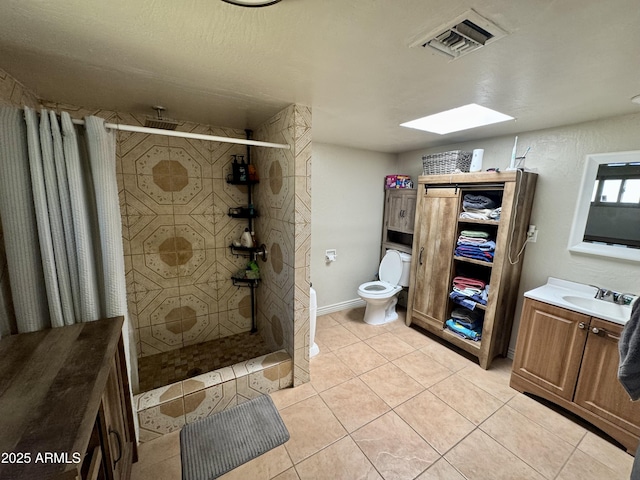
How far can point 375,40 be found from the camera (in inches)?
37.8

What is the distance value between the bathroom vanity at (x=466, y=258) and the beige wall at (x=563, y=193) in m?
0.10

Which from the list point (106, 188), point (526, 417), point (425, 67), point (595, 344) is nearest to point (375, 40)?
point (425, 67)

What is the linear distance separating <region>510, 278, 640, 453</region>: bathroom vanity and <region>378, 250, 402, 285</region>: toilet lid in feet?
4.37

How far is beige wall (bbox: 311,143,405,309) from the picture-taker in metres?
2.94

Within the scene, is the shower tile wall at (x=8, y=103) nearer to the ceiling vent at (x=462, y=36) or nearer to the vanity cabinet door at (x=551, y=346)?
the ceiling vent at (x=462, y=36)

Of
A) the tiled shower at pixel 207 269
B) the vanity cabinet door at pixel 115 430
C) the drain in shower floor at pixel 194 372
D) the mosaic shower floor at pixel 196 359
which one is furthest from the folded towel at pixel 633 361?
the drain in shower floor at pixel 194 372

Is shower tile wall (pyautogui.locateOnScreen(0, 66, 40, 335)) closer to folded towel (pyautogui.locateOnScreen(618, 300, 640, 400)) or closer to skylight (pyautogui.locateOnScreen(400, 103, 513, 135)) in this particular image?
skylight (pyautogui.locateOnScreen(400, 103, 513, 135))

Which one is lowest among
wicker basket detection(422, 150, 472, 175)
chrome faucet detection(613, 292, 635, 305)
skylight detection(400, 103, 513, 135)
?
chrome faucet detection(613, 292, 635, 305)

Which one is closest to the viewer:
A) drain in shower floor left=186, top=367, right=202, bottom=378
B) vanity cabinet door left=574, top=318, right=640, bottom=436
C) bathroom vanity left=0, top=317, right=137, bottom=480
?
bathroom vanity left=0, top=317, right=137, bottom=480

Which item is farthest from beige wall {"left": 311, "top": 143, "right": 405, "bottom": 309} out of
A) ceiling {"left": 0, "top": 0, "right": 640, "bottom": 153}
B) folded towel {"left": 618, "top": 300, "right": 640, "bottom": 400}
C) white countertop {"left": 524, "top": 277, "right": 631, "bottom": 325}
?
folded towel {"left": 618, "top": 300, "right": 640, "bottom": 400}

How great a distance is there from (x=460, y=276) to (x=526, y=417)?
1151mm

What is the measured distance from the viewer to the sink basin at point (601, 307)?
5.19 feet

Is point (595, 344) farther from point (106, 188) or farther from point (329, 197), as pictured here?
point (106, 188)

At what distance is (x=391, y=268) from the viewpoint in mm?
3184
